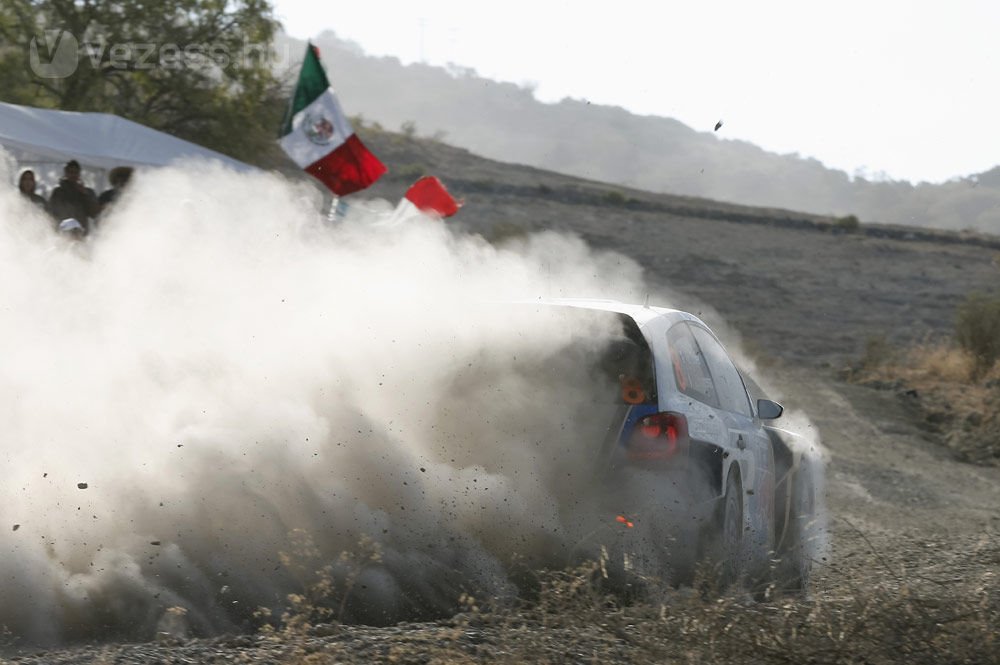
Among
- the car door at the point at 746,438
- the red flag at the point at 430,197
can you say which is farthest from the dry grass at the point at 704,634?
the red flag at the point at 430,197

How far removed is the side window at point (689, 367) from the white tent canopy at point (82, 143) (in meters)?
9.89

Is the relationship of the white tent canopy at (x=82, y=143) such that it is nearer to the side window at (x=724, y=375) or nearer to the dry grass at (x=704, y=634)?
the side window at (x=724, y=375)

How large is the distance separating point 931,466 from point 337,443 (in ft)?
36.7

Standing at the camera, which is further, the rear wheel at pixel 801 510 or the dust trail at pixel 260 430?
the rear wheel at pixel 801 510

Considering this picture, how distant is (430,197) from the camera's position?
810 inches

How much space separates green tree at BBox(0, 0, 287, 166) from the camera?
26672mm

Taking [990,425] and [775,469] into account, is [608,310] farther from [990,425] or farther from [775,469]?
[990,425]

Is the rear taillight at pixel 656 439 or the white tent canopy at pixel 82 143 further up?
the white tent canopy at pixel 82 143

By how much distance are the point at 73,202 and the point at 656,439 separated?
25.0ft

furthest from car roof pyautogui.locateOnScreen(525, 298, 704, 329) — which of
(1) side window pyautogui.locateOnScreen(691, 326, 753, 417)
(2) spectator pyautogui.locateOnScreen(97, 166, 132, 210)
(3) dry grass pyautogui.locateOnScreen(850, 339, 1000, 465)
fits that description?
(3) dry grass pyautogui.locateOnScreen(850, 339, 1000, 465)

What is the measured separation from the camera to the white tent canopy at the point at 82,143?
15.7m

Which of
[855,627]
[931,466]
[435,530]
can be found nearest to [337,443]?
[435,530]

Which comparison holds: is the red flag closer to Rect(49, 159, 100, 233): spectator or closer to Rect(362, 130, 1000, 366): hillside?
Rect(49, 159, 100, 233): spectator

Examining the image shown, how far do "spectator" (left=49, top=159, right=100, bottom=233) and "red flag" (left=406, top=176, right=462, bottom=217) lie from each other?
785cm
